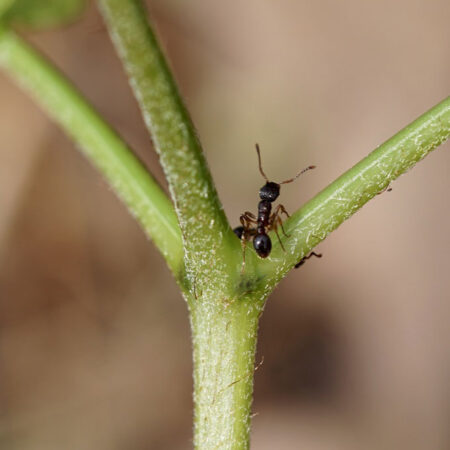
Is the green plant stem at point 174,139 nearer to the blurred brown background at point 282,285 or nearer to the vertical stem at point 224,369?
the vertical stem at point 224,369

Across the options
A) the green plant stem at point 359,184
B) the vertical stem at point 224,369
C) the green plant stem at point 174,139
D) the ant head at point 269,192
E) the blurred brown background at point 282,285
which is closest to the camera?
the green plant stem at point 174,139

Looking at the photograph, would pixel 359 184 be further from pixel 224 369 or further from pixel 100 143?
pixel 100 143

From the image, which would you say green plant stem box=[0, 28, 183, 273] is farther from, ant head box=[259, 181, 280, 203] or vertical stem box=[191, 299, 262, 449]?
ant head box=[259, 181, 280, 203]

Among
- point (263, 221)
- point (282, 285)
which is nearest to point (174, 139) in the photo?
point (263, 221)

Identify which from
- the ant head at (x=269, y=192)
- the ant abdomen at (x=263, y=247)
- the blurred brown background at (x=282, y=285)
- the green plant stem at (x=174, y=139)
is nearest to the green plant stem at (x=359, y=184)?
the ant abdomen at (x=263, y=247)

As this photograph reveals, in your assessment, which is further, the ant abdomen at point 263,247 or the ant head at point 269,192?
the ant head at point 269,192

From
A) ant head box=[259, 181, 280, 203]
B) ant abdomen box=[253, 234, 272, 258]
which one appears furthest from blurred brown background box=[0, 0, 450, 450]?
ant abdomen box=[253, 234, 272, 258]

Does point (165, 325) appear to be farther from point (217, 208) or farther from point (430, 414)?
point (217, 208)
